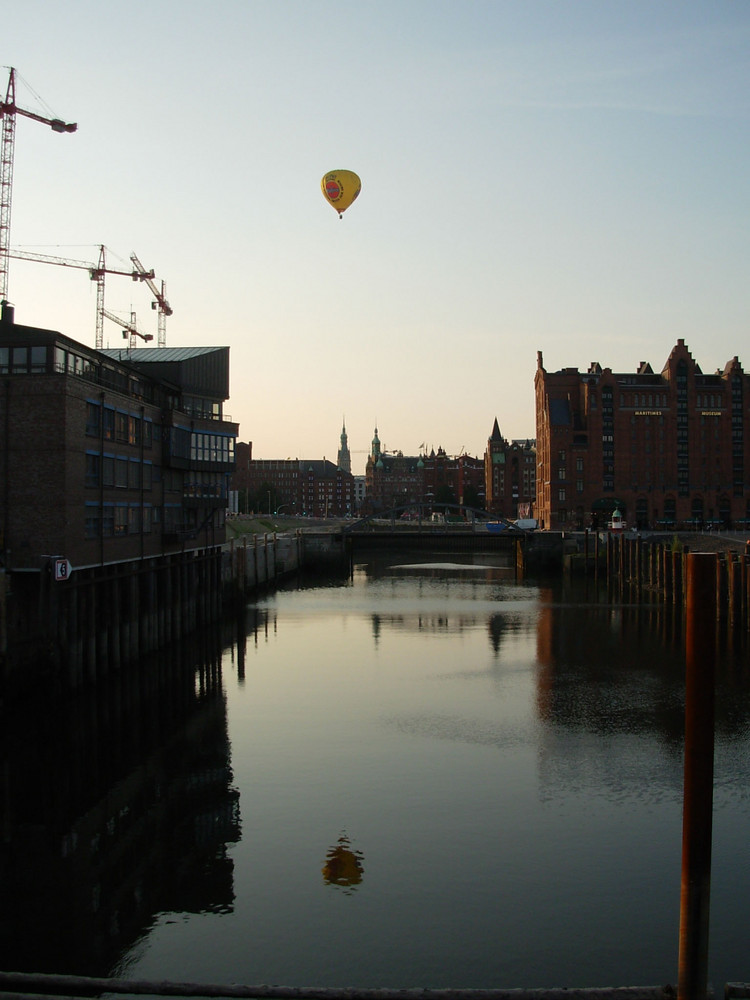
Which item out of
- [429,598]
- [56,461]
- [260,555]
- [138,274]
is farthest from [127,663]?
[138,274]

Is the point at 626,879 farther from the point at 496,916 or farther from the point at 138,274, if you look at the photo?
the point at 138,274

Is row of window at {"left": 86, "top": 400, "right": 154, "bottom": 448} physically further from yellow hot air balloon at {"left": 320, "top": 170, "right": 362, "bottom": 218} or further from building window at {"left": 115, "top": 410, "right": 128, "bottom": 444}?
yellow hot air balloon at {"left": 320, "top": 170, "right": 362, "bottom": 218}

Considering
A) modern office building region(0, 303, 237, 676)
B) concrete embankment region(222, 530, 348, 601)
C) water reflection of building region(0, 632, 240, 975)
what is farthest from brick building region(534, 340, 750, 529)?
water reflection of building region(0, 632, 240, 975)

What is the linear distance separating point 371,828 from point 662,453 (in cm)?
11979

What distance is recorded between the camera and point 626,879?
18.6m

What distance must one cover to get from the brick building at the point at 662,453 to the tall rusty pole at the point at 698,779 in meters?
123

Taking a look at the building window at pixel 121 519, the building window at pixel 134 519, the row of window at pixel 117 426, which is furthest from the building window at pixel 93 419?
the building window at pixel 134 519

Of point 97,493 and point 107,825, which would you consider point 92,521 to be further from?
point 107,825

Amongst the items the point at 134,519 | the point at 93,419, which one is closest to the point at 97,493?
the point at 93,419

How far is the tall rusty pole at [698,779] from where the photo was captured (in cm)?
1112

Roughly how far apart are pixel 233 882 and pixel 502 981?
6.45 meters

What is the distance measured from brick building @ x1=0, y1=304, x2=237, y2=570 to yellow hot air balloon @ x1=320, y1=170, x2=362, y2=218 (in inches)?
565

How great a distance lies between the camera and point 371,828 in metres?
21.5

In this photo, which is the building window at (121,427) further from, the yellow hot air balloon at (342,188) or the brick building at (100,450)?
the yellow hot air balloon at (342,188)
